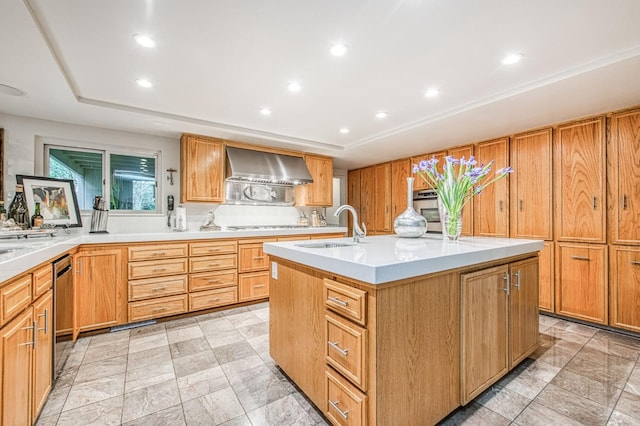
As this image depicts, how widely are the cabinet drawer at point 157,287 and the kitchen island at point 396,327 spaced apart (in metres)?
1.75

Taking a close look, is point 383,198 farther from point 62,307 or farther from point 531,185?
point 62,307

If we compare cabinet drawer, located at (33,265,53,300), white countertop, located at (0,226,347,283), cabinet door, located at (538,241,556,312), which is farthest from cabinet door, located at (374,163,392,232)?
cabinet drawer, located at (33,265,53,300)

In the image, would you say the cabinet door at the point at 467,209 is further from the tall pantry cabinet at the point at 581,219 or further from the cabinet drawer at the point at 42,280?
the cabinet drawer at the point at 42,280

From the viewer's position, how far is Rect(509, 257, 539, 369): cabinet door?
1967 millimetres

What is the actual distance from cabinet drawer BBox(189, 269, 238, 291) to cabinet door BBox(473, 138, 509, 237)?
3.43m

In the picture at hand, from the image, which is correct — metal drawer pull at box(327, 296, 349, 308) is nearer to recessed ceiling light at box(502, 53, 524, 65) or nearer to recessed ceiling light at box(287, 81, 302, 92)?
recessed ceiling light at box(287, 81, 302, 92)

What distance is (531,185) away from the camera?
3.48m

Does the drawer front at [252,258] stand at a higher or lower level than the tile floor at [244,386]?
higher

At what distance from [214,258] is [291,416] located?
7.42ft

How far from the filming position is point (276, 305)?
6.82ft

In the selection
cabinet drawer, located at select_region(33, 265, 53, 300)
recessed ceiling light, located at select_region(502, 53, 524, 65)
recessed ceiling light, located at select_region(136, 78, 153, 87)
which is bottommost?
cabinet drawer, located at select_region(33, 265, 53, 300)

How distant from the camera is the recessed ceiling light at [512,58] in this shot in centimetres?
203

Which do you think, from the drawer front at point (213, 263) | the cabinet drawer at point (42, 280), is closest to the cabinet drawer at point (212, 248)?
the drawer front at point (213, 263)

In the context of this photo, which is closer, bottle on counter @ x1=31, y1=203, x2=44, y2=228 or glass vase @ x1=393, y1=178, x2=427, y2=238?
glass vase @ x1=393, y1=178, x2=427, y2=238
